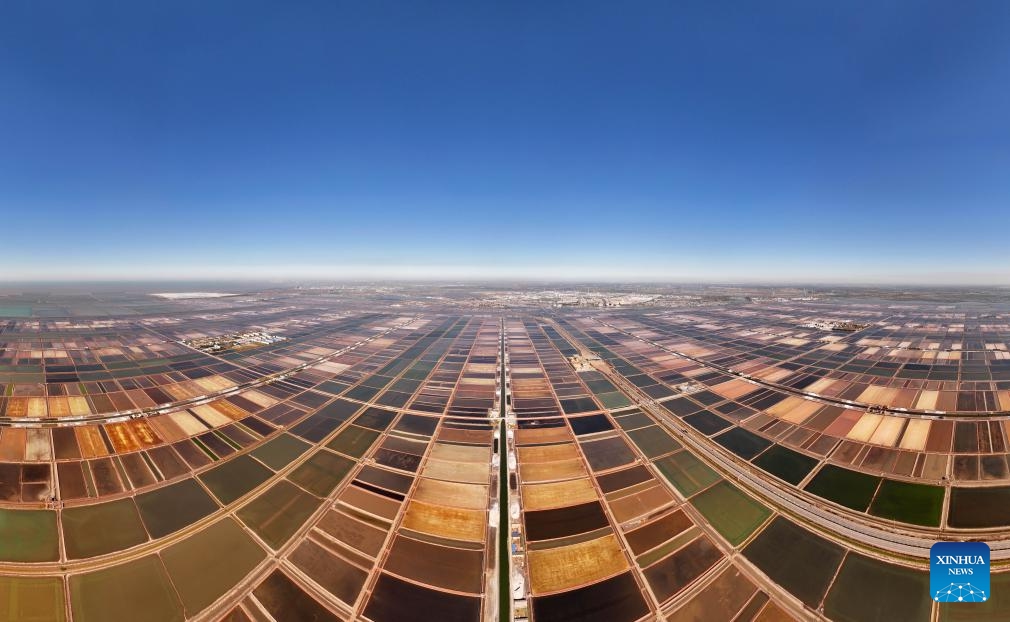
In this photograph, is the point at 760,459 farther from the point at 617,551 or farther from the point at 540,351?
the point at 540,351

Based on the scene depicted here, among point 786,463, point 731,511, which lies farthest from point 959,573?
point 786,463

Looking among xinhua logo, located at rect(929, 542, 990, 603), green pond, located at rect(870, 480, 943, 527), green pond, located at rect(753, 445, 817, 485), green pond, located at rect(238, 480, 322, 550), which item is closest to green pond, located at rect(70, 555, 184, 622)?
green pond, located at rect(238, 480, 322, 550)

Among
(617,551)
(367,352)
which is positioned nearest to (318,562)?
(617,551)

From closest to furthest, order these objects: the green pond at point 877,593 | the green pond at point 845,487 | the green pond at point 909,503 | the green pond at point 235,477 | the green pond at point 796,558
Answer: the green pond at point 877,593 < the green pond at point 796,558 < the green pond at point 909,503 < the green pond at point 845,487 < the green pond at point 235,477

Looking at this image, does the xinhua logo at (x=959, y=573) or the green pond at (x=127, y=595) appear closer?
the green pond at (x=127, y=595)

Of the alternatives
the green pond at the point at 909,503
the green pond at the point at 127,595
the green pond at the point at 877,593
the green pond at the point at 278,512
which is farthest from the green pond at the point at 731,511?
the green pond at the point at 127,595

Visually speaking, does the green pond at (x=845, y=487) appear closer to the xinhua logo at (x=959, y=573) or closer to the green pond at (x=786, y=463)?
the green pond at (x=786, y=463)

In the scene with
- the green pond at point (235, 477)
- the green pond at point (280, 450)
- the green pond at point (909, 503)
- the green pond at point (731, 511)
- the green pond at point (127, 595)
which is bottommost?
Result: the green pond at point (127, 595)

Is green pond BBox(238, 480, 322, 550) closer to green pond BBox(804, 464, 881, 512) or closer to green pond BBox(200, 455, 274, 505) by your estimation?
green pond BBox(200, 455, 274, 505)
